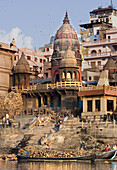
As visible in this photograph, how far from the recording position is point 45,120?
8094 cm

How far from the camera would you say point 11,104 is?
88.4 metres

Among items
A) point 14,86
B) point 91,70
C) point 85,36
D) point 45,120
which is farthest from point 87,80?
point 85,36

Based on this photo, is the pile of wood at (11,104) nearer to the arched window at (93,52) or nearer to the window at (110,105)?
the window at (110,105)

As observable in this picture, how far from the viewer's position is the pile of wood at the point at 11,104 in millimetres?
88500

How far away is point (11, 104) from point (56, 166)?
98.7ft

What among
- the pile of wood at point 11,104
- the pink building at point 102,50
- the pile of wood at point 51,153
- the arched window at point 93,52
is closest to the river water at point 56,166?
the pile of wood at point 51,153

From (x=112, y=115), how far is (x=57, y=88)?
41.6 ft

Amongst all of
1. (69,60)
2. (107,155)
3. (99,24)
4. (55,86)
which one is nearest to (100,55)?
(99,24)

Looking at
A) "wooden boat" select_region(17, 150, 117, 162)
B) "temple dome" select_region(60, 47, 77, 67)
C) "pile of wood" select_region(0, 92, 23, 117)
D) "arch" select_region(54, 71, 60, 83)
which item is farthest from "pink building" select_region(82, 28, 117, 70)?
"wooden boat" select_region(17, 150, 117, 162)

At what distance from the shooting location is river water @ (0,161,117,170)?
5766 cm

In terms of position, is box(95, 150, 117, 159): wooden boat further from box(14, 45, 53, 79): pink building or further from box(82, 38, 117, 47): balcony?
box(14, 45, 53, 79): pink building

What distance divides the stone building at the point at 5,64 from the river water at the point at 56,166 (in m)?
35.3

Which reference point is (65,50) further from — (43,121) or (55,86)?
(43,121)

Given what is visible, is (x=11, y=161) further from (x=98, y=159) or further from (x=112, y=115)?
(x=112, y=115)
